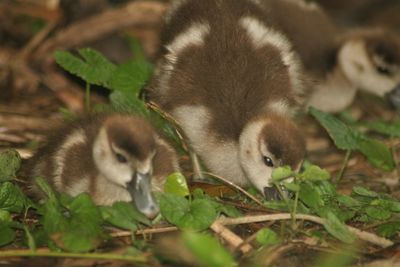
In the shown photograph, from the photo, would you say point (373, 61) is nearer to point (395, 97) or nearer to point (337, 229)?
point (395, 97)

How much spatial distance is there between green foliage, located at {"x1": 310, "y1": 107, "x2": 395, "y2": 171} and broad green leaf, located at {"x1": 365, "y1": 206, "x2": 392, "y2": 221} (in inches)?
20.8

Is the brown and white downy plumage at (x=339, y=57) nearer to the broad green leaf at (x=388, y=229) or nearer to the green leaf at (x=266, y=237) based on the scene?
the broad green leaf at (x=388, y=229)

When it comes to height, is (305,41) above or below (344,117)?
above

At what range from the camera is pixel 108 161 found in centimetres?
259

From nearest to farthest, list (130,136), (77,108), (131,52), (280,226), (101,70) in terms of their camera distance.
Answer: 1. (130,136)
2. (280,226)
3. (101,70)
4. (77,108)
5. (131,52)

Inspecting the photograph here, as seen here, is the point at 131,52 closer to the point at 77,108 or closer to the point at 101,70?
the point at 77,108

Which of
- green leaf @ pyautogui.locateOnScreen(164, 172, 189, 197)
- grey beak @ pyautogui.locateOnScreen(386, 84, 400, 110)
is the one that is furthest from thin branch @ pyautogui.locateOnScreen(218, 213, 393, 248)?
grey beak @ pyautogui.locateOnScreen(386, 84, 400, 110)

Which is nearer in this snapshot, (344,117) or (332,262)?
(332,262)

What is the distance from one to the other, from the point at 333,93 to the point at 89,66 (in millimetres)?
1571

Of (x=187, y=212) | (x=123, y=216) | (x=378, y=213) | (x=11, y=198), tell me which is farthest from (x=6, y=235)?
(x=378, y=213)

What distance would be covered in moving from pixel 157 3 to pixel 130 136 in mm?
2418

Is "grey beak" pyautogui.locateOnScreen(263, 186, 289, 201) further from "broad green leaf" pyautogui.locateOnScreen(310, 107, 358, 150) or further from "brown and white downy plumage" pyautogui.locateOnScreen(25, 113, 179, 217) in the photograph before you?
"broad green leaf" pyautogui.locateOnScreen(310, 107, 358, 150)

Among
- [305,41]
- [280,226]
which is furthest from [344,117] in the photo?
[280,226]

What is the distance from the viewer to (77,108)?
4.09 m
